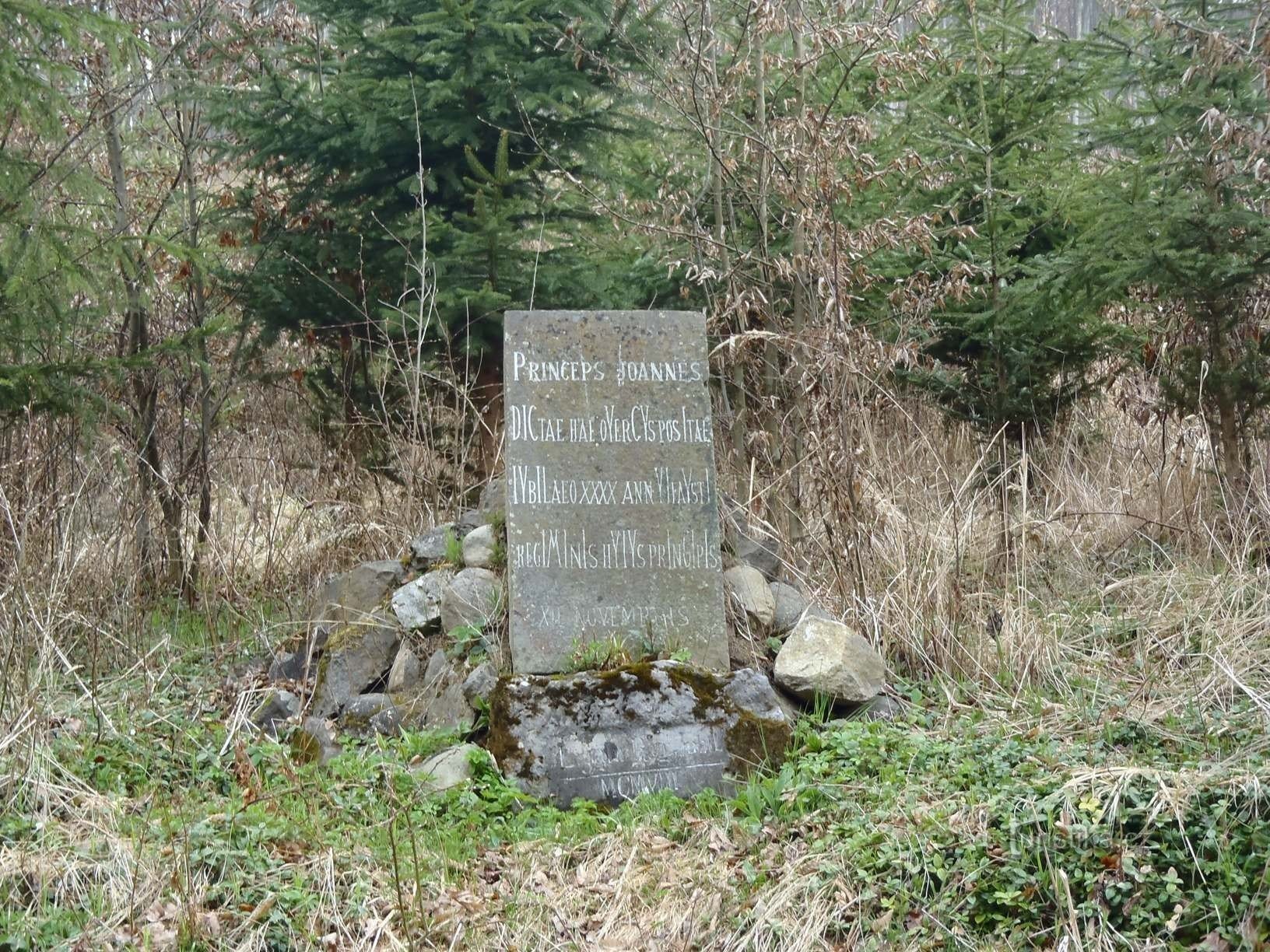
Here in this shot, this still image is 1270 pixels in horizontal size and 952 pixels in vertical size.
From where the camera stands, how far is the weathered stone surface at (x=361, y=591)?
6156 millimetres

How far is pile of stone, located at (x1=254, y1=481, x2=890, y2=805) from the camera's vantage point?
5043 millimetres

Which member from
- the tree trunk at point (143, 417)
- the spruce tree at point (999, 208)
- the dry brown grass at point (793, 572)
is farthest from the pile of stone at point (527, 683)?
the spruce tree at point (999, 208)

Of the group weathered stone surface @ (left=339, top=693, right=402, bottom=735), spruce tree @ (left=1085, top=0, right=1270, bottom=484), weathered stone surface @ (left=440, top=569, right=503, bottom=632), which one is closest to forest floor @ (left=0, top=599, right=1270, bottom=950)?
weathered stone surface @ (left=339, top=693, right=402, bottom=735)

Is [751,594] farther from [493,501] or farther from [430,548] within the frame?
[430,548]

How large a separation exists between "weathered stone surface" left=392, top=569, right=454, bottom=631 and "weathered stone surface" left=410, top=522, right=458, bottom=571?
0.27 m

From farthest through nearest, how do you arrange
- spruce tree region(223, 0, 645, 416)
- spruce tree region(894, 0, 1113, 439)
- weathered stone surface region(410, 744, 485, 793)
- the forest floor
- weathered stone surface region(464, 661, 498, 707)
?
1. spruce tree region(894, 0, 1113, 439)
2. spruce tree region(223, 0, 645, 416)
3. weathered stone surface region(464, 661, 498, 707)
4. weathered stone surface region(410, 744, 485, 793)
5. the forest floor

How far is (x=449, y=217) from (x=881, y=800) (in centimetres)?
543

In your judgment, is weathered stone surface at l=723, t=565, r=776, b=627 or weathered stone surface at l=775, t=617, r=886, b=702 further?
weathered stone surface at l=723, t=565, r=776, b=627

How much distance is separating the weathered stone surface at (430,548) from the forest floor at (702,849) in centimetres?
146

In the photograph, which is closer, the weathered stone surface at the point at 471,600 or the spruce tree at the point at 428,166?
the weathered stone surface at the point at 471,600

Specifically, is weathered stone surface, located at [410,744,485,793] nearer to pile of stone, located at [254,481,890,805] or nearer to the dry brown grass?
pile of stone, located at [254,481,890,805]

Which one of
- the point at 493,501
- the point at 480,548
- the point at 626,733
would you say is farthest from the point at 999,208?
the point at 626,733

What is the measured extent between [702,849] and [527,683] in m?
1.15

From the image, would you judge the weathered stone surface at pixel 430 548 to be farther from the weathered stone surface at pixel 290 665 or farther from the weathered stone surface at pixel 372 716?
the weathered stone surface at pixel 372 716
